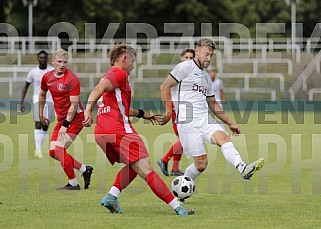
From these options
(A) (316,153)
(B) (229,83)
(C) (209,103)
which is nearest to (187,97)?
(C) (209,103)

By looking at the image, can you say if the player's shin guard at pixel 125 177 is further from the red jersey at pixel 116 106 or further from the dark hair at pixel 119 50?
the dark hair at pixel 119 50

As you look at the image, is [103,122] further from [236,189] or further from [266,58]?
[266,58]

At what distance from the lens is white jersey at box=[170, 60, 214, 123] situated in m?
12.0

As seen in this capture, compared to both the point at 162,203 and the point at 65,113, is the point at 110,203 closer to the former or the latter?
the point at 162,203

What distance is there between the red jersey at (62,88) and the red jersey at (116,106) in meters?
3.10

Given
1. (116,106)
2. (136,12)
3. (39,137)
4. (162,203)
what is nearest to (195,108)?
(162,203)

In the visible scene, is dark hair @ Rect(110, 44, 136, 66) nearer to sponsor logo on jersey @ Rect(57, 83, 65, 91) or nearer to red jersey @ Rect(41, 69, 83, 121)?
red jersey @ Rect(41, 69, 83, 121)

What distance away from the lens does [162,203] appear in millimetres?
11805

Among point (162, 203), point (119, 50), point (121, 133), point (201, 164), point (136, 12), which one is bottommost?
point (162, 203)

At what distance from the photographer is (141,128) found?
2898cm

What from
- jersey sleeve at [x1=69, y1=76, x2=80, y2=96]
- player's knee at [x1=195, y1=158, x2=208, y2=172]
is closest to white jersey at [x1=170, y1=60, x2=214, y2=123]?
player's knee at [x1=195, y1=158, x2=208, y2=172]

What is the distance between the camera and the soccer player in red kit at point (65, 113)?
13383mm

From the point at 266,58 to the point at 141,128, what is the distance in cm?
1567

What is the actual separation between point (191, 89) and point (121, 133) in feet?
6.18
